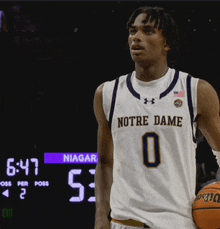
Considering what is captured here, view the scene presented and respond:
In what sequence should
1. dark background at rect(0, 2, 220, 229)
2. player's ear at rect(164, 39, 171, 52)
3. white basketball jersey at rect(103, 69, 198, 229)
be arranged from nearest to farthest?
white basketball jersey at rect(103, 69, 198, 229) → player's ear at rect(164, 39, 171, 52) → dark background at rect(0, 2, 220, 229)

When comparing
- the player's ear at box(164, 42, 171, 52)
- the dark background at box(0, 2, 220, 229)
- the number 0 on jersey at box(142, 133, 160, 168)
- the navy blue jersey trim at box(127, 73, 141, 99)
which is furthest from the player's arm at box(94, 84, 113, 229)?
the dark background at box(0, 2, 220, 229)

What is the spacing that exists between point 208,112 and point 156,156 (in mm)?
315

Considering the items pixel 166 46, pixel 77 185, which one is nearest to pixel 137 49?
pixel 166 46

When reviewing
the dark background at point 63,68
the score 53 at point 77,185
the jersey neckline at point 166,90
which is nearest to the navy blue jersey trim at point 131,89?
the jersey neckline at point 166,90

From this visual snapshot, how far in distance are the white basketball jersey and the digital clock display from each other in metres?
4.89

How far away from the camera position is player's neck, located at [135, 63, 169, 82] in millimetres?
2043

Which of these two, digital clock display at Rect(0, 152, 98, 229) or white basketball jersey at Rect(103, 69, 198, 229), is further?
Result: digital clock display at Rect(0, 152, 98, 229)

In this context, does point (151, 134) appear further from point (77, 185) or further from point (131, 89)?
point (77, 185)

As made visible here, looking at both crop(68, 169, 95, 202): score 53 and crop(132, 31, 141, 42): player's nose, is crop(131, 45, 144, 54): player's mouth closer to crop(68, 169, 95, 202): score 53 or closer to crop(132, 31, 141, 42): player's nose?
crop(132, 31, 141, 42): player's nose

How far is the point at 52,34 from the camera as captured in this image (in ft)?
21.0

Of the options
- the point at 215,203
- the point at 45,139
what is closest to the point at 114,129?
the point at 215,203

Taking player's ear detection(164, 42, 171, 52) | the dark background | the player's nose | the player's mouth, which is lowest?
the player's mouth

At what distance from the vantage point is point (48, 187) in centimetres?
682

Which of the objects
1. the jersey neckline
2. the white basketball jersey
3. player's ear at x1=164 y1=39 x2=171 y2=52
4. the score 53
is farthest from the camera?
the score 53
